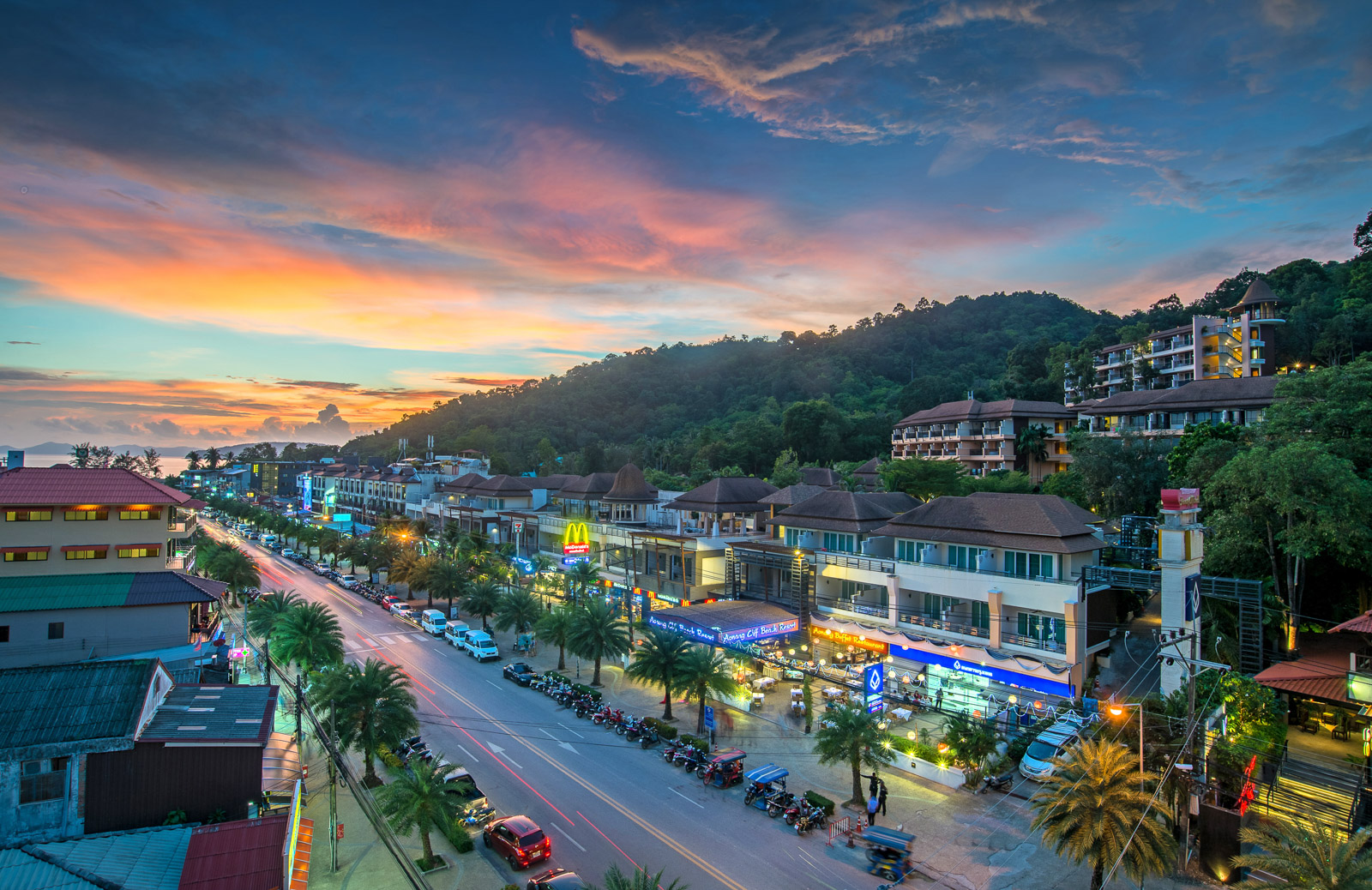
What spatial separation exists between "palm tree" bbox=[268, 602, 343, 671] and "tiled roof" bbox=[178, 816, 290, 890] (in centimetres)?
1888

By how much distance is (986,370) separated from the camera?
10875 centimetres

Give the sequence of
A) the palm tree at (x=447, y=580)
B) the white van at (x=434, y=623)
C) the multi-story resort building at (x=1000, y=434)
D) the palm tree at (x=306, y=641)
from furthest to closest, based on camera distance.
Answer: the multi-story resort building at (x=1000, y=434), the palm tree at (x=447, y=580), the white van at (x=434, y=623), the palm tree at (x=306, y=641)

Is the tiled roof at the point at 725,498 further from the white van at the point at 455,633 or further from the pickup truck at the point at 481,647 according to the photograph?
the white van at the point at 455,633

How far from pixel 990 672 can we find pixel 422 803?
960 inches

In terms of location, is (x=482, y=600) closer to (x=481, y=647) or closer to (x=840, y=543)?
(x=481, y=647)

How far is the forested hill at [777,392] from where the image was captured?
305 feet

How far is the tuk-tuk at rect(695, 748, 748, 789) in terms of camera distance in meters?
27.5

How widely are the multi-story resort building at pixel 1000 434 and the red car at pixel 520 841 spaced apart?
5293cm

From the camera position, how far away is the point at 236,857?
57.6 ft

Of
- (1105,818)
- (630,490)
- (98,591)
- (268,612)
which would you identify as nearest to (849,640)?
(1105,818)

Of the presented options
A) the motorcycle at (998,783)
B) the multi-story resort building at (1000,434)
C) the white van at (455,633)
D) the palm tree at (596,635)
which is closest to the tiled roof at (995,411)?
the multi-story resort building at (1000,434)

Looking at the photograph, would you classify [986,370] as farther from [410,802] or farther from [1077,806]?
[410,802]

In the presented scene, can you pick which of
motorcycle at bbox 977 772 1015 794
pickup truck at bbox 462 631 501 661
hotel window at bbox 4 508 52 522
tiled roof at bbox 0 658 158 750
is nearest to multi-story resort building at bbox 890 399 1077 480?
motorcycle at bbox 977 772 1015 794

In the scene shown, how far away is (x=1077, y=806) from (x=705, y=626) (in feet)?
64.6
